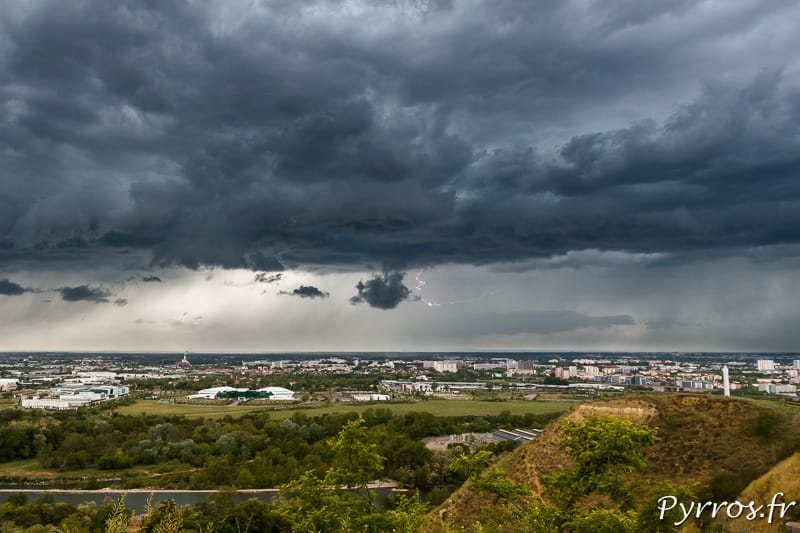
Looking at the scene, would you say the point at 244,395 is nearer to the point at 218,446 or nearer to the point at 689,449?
the point at 218,446

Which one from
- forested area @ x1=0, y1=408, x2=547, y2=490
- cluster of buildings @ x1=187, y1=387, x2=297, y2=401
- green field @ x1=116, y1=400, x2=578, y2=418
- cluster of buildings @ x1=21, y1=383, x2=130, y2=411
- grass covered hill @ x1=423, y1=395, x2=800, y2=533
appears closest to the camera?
grass covered hill @ x1=423, y1=395, x2=800, y2=533

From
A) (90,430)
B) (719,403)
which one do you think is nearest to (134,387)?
(90,430)

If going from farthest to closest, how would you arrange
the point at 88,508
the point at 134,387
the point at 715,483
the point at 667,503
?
1. the point at 134,387
2. the point at 88,508
3. the point at 715,483
4. the point at 667,503

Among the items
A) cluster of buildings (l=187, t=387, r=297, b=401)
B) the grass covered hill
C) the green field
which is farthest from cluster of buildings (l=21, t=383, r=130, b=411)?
the grass covered hill

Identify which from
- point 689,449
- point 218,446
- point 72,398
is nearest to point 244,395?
point 72,398

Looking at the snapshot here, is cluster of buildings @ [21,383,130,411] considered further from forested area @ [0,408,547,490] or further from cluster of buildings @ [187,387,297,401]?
forested area @ [0,408,547,490]

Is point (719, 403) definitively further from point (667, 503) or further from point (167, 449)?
point (167, 449)
